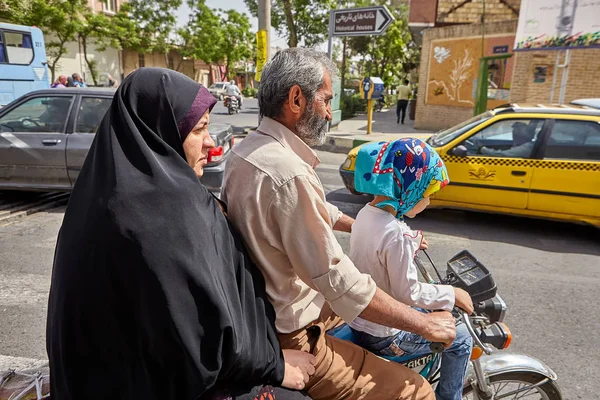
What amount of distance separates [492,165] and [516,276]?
184 cm

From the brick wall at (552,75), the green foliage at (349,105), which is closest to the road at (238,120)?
the green foliage at (349,105)

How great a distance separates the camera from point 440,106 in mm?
16422

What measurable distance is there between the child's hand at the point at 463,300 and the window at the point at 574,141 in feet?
15.3

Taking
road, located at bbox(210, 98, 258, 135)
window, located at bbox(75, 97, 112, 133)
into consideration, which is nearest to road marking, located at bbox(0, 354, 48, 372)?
window, located at bbox(75, 97, 112, 133)

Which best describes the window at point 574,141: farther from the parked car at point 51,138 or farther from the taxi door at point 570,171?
the parked car at point 51,138

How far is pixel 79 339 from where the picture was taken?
123cm

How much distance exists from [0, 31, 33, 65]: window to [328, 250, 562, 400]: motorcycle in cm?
1680

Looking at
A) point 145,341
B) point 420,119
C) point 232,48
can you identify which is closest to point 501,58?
point 420,119

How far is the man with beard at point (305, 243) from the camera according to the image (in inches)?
57.3

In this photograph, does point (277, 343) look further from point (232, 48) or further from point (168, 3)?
point (232, 48)

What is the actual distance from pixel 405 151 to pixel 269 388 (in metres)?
0.98

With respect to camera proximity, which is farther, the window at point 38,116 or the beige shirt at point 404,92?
the beige shirt at point 404,92

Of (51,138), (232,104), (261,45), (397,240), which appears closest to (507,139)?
(397,240)

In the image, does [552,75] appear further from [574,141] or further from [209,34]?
[209,34]
